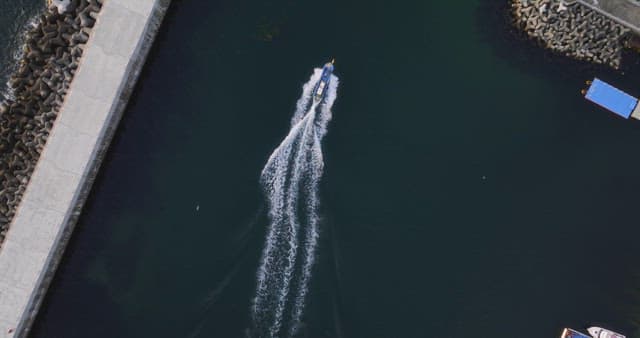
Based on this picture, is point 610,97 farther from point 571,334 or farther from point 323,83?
point 323,83

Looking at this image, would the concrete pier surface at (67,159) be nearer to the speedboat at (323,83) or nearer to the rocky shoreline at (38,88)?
the rocky shoreline at (38,88)

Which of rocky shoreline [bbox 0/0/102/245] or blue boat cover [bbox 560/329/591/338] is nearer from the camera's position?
rocky shoreline [bbox 0/0/102/245]

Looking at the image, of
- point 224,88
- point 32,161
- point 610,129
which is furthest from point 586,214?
point 32,161

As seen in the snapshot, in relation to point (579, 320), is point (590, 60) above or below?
above

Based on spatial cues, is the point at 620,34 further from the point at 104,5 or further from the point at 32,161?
the point at 32,161

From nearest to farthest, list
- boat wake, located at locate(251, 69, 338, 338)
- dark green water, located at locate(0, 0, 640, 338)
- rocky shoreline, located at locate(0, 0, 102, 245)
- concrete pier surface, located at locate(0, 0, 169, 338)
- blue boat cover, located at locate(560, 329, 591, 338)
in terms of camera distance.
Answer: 1. concrete pier surface, located at locate(0, 0, 169, 338)
2. rocky shoreline, located at locate(0, 0, 102, 245)
3. dark green water, located at locate(0, 0, 640, 338)
4. boat wake, located at locate(251, 69, 338, 338)
5. blue boat cover, located at locate(560, 329, 591, 338)

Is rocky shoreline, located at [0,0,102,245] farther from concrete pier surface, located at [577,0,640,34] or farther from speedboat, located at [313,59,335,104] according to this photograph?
concrete pier surface, located at [577,0,640,34]

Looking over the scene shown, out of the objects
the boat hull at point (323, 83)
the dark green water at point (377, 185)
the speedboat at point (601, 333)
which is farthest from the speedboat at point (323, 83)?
the speedboat at point (601, 333)

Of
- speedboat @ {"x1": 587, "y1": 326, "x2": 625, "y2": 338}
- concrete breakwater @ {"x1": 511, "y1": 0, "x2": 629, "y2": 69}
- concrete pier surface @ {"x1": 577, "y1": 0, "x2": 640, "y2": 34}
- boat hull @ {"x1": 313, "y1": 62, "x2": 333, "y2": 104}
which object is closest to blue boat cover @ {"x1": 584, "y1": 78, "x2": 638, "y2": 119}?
concrete breakwater @ {"x1": 511, "y1": 0, "x2": 629, "y2": 69}
